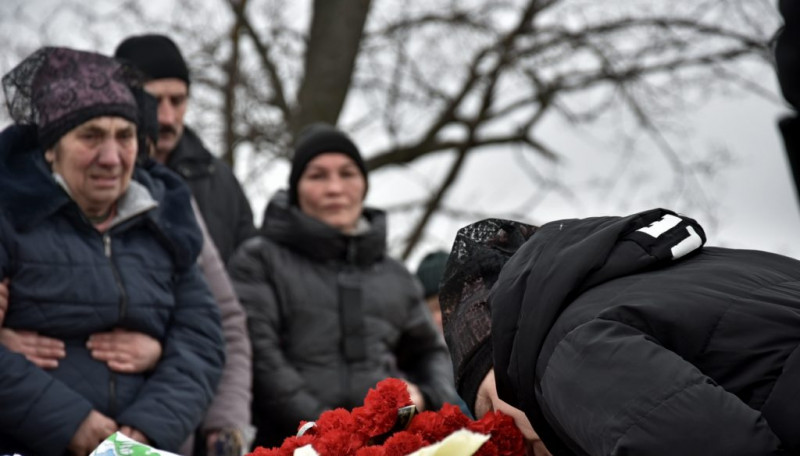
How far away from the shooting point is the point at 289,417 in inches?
151

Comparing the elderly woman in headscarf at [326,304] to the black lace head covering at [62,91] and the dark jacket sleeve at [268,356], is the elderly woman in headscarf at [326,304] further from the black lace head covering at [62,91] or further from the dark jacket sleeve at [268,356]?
the black lace head covering at [62,91]

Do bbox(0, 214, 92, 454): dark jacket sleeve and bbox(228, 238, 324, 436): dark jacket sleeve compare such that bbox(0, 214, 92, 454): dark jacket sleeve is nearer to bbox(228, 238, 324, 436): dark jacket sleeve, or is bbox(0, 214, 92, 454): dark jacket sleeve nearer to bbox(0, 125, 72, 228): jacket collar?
bbox(0, 125, 72, 228): jacket collar

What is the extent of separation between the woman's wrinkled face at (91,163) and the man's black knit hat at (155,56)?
3.25 feet

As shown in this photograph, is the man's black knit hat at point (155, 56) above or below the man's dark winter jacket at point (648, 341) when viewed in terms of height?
above

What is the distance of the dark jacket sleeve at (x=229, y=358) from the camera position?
3.57 meters

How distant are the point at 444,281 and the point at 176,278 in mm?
1490

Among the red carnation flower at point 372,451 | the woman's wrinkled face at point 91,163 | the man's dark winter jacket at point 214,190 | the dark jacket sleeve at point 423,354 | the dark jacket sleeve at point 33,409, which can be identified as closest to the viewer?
the red carnation flower at point 372,451

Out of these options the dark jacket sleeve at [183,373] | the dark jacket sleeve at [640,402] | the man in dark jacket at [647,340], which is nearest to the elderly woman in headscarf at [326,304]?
the dark jacket sleeve at [183,373]

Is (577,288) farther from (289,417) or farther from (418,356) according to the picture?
(418,356)

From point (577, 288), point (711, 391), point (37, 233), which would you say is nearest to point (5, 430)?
point (37, 233)

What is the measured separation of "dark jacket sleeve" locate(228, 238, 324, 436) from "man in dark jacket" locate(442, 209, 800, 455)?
191 cm

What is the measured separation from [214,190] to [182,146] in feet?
0.72

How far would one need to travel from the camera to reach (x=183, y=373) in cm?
333

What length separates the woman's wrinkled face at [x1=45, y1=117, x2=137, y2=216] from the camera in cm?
332
